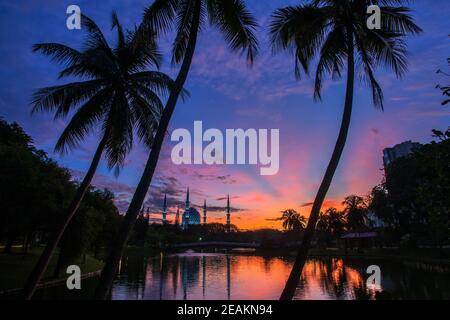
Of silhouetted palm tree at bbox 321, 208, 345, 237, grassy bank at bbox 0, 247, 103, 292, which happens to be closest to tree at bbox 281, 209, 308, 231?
silhouetted palm tree at bbox 321, 208, 345, 237

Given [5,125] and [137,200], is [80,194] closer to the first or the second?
[137,200]

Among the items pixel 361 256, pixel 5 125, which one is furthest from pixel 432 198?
pixel 361 256

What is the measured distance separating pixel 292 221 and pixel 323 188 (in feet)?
470

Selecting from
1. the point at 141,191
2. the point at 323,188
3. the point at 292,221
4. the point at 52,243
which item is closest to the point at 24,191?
the point at 52,243

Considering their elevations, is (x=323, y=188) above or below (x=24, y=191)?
below

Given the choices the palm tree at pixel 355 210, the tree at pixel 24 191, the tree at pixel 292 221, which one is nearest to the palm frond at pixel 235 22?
the tree at pixel 24 191

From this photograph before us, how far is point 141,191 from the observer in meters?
11.1

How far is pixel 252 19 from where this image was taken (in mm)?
13164

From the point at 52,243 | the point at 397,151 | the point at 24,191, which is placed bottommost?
the point at 52,243

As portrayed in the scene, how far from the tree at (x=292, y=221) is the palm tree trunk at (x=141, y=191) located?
144 meters

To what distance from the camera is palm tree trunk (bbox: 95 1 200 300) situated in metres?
10.2

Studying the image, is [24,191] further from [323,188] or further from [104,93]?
[323,188]
